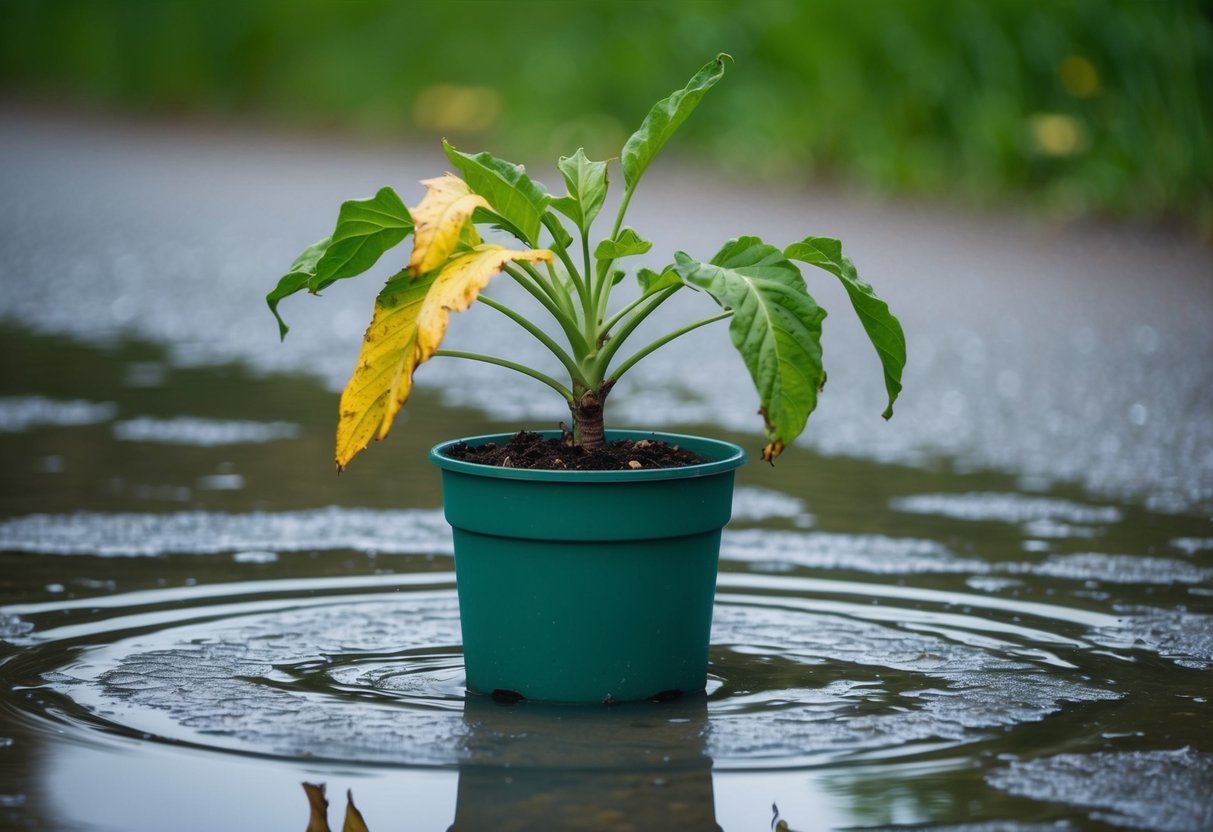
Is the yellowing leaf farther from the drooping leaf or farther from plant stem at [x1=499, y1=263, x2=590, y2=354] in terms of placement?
plant stem at [x1=499, y1=263, x2=590, y2=354]

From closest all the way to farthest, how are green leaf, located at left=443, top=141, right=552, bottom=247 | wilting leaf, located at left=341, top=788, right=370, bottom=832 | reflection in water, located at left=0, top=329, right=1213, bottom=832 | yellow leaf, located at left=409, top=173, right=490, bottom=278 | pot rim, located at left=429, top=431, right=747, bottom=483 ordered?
wilting leaf, located at left=341, top=788, right=370, bottom=832
reflection in water, located at left=0, top=329, right=1213, bottom=832
yellow leaf, located at left=409, top=173, right=490, bottom=278
pot rim, located at left=429, top=431, right=747, bottom=483
green leaf, located at left=443, top=141, right=552, bottom=247

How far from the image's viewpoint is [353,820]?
2.44m

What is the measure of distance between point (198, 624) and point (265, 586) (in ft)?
A: 1.06

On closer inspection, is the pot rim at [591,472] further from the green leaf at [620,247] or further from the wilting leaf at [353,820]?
the wilting leaf at [353,820]

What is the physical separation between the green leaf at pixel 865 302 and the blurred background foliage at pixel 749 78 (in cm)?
701

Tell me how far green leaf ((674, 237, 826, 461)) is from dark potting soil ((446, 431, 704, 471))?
293 millimetres

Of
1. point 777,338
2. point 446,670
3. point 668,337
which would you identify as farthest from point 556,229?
point 446,670

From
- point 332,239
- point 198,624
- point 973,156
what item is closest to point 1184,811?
point 332,239

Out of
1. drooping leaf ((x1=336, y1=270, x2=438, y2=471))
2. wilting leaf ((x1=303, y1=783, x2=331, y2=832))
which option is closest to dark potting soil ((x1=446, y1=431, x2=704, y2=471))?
drooping leaf ((x1=336, y1=270, x2=438, y2=471))

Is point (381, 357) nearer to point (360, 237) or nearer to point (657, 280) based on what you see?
point (360, 237)

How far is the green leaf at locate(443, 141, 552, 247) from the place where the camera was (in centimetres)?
294

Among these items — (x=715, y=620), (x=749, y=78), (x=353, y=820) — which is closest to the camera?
(x=353, y=820)

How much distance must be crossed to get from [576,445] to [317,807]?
85 cm

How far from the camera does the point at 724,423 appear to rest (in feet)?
19.0
